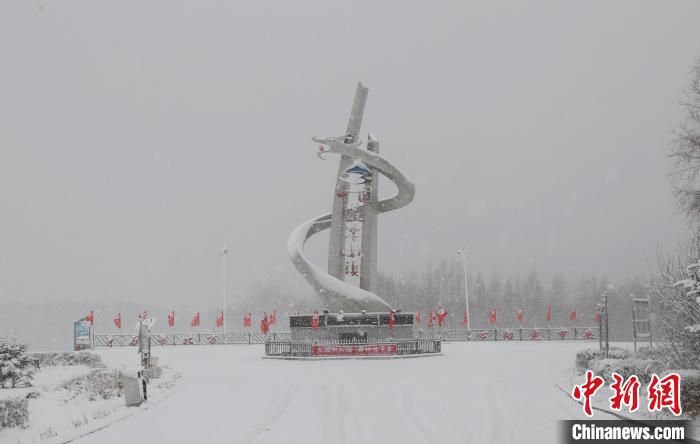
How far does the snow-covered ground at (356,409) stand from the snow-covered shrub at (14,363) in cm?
454

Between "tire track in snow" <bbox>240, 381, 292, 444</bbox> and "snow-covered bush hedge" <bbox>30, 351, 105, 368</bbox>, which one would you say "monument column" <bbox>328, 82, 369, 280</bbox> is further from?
"tire track in snow" <bbox>240, 381, 292, 444</bbox>

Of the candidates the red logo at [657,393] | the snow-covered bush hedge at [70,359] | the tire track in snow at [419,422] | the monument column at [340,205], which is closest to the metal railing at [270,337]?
the monument column at [340,205]

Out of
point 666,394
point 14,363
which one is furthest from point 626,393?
point 14,363

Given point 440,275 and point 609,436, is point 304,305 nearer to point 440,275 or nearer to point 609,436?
point 440,275

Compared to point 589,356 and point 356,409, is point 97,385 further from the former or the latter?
point 589,356

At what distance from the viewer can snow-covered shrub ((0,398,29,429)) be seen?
12586 millimetres

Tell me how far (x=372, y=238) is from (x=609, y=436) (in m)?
24.9

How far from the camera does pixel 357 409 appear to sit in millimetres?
12539

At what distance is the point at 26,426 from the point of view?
12.7m

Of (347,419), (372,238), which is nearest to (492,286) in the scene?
(372,238)

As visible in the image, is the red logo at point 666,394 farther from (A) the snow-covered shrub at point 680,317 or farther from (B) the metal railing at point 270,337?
(B) the metal railing at point 270,337

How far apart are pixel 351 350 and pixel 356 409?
51.0ft

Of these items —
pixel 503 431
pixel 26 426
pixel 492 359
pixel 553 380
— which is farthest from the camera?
pixel 492 359

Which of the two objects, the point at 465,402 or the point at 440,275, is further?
the point at 440,275
